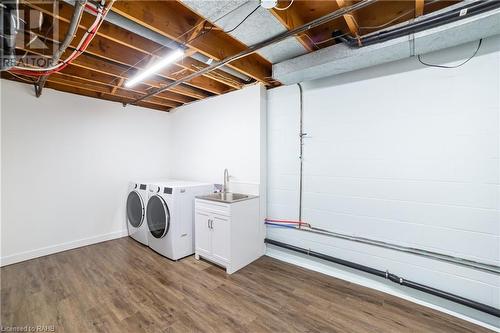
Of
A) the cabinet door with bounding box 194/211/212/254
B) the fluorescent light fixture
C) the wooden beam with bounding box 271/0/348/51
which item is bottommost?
the cabinet door with bounding box 194/211/212/254

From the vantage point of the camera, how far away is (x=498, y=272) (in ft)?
6.44

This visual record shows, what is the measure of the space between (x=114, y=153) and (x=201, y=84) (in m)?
2.20

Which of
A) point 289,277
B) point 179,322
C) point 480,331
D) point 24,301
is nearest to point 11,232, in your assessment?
point 24,301

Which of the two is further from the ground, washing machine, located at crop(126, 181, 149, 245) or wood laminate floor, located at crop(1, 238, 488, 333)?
washing machine, located at crop(126, 181, 149, 245)

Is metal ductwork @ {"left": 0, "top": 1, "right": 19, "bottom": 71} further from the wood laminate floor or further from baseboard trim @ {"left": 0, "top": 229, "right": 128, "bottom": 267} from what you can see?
baseboard trim @ {"left": 0, "top": 229, "right": 128, "bottom": 267}

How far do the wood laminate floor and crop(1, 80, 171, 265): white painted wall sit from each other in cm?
57

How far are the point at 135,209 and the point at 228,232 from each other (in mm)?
2121

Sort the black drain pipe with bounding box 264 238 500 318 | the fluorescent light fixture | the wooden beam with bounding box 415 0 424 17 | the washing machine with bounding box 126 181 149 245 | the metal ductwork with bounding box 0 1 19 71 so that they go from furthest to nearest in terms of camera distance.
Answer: the washing machine with bounding box 126 181 149 245
the fluorescent light fixture
the black drain pipe with bounding box 264 238 500 318
the wooden beam with bounding box 415 0 424 17
the metal ductwork with bounding box 0 1 19 71

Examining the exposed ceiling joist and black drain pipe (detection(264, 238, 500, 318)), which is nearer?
black drain pipe (detection(264, 238, 500, 318))

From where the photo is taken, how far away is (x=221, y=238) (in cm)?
298

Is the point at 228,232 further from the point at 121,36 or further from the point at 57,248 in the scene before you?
the point at 57,248

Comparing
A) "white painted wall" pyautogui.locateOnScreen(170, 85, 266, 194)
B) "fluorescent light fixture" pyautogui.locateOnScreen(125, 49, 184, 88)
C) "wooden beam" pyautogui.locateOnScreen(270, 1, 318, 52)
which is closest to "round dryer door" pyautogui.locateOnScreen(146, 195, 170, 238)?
"white painted wall" pyautogui.locateOnScreen(170, 85, 266, 194)

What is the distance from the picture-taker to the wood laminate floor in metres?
2.02

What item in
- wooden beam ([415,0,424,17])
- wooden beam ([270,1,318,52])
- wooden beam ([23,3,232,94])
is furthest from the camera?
wooden beam ([23,3,232,94])
